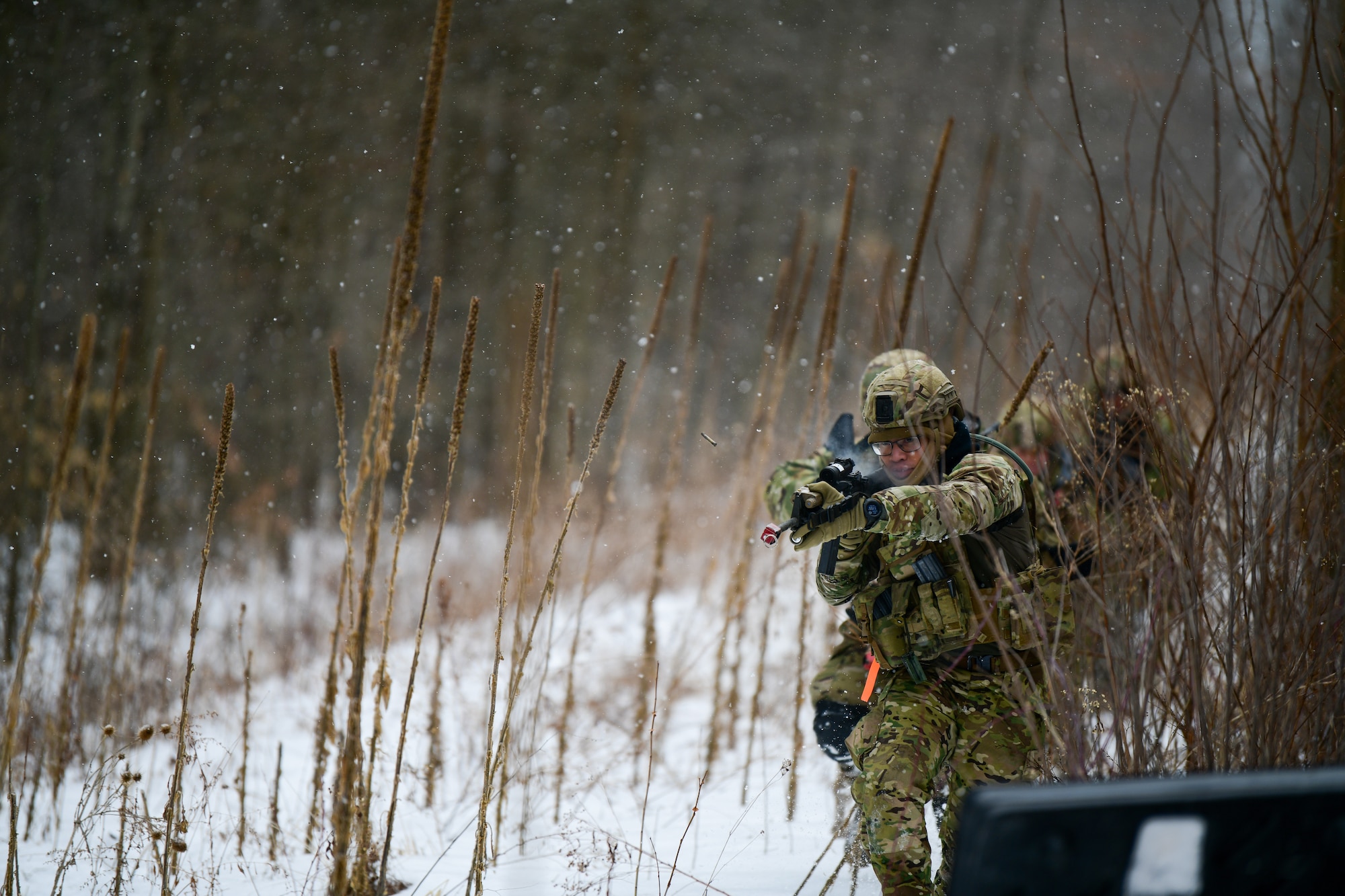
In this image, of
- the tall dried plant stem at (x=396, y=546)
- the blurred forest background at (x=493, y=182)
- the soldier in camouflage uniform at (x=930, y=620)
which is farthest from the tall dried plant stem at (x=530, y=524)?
the blurred forest background at (x=493, y=182)

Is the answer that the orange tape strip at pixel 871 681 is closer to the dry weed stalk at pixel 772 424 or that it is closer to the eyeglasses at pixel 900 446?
the eyeglasses at pixel 900 446

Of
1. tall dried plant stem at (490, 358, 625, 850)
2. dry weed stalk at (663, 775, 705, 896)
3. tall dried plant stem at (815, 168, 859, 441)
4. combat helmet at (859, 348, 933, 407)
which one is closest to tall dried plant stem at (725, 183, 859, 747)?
tall dried plant stem at (815, 168, 859, 441)

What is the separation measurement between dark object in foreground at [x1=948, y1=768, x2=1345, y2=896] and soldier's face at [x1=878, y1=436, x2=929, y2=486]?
1.06 meters

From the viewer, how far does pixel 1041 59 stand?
9.87m

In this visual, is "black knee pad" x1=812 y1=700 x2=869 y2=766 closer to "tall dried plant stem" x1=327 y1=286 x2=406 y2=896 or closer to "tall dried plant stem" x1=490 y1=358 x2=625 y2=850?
"tall dried plant stem" x1=490 y1=358 x2=625 y2=850

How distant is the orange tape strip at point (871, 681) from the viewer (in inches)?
75.6

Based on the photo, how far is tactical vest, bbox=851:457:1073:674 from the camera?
Result: 5.95 feet

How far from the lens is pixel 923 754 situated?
5.77 feet

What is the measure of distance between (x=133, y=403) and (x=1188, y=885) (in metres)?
6.32

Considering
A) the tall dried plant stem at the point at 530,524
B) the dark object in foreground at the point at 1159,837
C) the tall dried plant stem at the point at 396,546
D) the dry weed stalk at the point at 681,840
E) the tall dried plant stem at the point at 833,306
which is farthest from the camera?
the tall dried plant stem at the point at 833,306

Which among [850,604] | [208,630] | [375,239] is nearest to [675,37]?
[375,239]

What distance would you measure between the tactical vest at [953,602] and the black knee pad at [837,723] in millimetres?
247

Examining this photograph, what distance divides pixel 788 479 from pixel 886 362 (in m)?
0.38

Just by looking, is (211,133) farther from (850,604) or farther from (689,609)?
(850,604)
